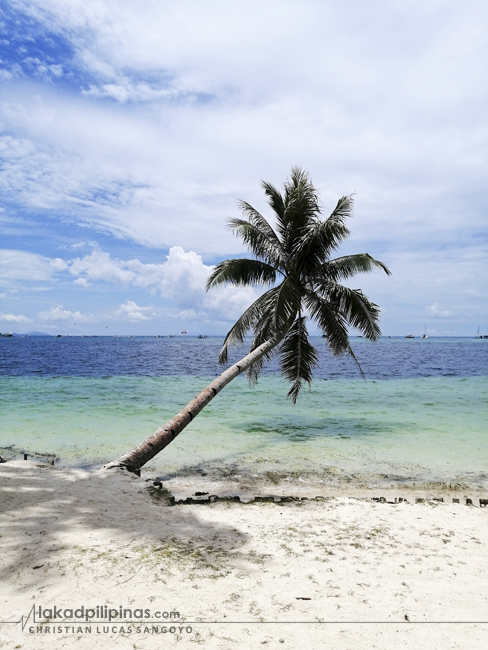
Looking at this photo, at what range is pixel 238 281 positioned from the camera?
47.8 ft

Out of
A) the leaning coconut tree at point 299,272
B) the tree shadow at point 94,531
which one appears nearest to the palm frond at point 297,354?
the leaning coconut tree at point 299,272

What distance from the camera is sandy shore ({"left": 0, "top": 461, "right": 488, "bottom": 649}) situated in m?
3.49

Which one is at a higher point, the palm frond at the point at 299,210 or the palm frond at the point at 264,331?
the palm frond at the point at 299,210

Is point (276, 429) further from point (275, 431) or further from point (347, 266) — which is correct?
point (347, 266)

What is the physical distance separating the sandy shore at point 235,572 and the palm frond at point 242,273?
27.9 ft

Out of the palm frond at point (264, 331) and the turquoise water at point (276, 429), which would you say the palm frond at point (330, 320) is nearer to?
the palm frond at point (264, 331)

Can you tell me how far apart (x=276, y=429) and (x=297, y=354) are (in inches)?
126

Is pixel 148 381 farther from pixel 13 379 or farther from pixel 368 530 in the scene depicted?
pixel 368 530

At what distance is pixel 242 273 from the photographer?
46.9 ft

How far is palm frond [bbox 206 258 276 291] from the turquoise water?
18.7 feet

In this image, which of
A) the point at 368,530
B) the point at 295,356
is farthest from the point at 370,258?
the point at 368,530

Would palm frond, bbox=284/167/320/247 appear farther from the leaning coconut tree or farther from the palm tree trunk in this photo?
the palm tree trunk

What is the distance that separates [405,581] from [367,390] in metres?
24.6

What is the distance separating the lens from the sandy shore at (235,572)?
11.5ft
